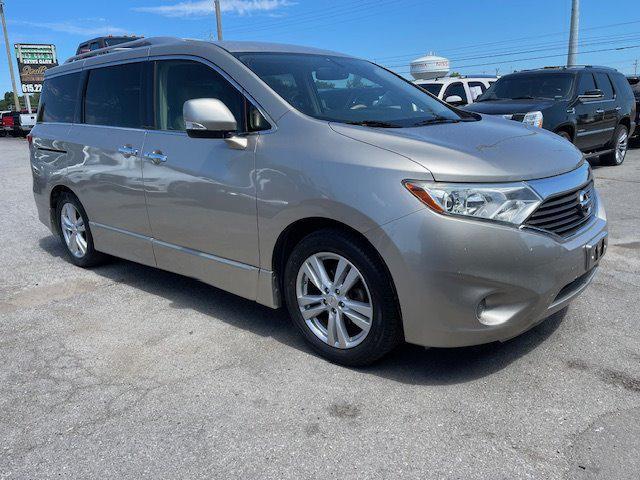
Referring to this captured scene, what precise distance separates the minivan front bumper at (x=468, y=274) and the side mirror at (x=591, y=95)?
770cm

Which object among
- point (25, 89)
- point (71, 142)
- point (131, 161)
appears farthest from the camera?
point (25, 89)

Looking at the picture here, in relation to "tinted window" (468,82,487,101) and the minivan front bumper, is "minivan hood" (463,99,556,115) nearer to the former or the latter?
"tinted window" (468,82,487,101)

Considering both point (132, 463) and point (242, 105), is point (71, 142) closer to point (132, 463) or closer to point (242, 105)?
point (242, 105)

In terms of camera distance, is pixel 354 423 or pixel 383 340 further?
pixel 383 340

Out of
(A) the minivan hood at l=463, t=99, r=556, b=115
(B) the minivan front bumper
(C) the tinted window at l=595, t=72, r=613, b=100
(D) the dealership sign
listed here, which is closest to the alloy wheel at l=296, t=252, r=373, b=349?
(B) the minivan front bumper

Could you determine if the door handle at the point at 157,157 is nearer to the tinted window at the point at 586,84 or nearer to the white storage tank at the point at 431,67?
the tinted window at the point at 586,84

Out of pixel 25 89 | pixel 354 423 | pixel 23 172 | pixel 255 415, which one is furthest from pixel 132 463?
pixel 25 89

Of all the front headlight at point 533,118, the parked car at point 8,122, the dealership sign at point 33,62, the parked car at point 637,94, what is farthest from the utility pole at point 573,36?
the dealership sign at point 33,62

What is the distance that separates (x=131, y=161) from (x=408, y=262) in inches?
99.5

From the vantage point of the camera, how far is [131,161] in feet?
14.3

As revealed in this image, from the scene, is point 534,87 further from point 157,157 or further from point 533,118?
point 157,157

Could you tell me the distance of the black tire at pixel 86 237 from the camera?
5.24 meters

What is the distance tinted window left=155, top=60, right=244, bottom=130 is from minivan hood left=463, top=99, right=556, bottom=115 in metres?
5.74

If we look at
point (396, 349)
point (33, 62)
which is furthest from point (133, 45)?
point (33, 62)
